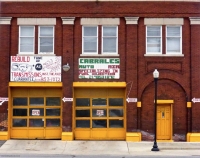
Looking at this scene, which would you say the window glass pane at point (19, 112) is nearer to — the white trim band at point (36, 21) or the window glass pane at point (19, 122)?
the window glass pane at point (19, 122)

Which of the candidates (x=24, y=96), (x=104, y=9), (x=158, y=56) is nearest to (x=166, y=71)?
(x=158, y=56)

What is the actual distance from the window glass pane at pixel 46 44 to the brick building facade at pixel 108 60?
2.2 inches

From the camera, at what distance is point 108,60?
22219 mm

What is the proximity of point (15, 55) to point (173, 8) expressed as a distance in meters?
9.28

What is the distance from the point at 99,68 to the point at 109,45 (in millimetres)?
1466

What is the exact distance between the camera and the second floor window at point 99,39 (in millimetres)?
22453

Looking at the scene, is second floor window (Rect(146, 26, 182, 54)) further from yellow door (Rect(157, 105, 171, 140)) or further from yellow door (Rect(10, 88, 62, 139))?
yellow door (Rect(10, 88, 62, 139))

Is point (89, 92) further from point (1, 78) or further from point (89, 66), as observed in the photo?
point (1, 78)

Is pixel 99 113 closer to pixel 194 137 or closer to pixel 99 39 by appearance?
pixel 99 39

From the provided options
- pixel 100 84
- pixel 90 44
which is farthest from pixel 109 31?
pixel 100 84

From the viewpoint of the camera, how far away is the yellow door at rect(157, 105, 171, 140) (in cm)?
2230

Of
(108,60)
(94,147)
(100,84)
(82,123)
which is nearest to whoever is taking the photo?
(94,147)

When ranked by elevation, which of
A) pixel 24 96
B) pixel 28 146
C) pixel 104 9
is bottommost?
pixel 28 146

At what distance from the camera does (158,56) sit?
72.6 feet
